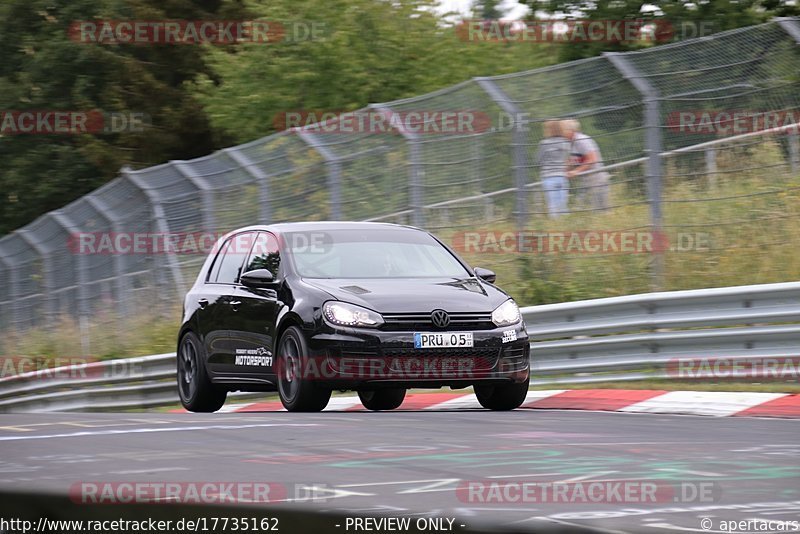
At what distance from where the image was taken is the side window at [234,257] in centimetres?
1214

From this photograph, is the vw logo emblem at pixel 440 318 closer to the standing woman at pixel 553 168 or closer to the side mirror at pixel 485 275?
the side mirror at pixel 485 275

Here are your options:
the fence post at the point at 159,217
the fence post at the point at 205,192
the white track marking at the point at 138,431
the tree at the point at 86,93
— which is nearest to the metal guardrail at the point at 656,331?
the white track marking at the point at 138,431

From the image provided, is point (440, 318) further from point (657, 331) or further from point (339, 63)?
point (339, 63)

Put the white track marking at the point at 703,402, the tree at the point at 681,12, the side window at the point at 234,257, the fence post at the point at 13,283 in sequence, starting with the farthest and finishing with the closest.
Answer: the tree at the point at 681,12 → the fence post at the point at 13,283 → the side window at the point at 234,257 → the white track marking at the point at 703,402

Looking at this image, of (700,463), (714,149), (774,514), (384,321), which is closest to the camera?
(774,514)

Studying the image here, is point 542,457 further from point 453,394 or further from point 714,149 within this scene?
point 714,149

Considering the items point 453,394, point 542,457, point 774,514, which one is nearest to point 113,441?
point 542,457

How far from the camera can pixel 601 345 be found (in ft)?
42.3

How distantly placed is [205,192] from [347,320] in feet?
31.1

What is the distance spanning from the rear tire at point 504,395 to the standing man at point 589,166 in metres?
3.43

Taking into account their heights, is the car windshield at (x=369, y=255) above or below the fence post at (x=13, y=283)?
above

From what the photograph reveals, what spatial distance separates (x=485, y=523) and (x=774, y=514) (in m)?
2.15

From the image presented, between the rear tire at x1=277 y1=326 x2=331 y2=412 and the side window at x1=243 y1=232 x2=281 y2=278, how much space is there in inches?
28.9

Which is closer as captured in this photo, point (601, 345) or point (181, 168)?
point (601, 345)
